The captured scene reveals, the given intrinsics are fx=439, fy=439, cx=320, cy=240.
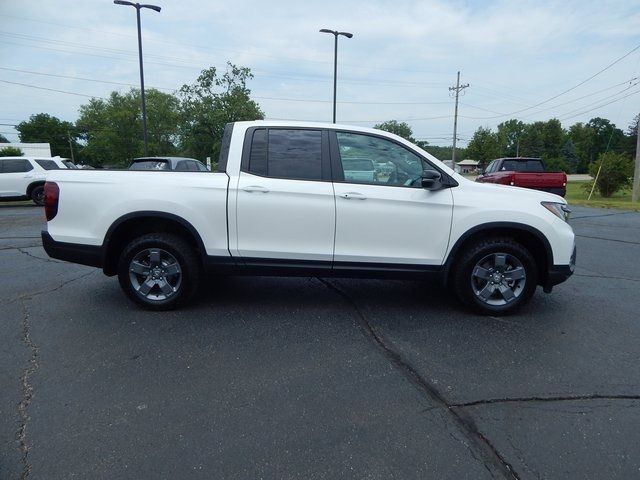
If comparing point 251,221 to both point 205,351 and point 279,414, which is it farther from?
point 279,414

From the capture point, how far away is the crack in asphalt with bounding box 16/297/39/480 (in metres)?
2.25

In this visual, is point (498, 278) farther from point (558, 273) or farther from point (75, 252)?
point (75, 252)

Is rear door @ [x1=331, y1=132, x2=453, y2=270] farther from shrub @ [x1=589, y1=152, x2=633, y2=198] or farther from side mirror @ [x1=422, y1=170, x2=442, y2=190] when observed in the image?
shrub @ [x1=589, y1=152, x2=633, y2=198]

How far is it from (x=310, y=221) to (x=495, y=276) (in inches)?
74.6

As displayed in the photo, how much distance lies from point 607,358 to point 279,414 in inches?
105

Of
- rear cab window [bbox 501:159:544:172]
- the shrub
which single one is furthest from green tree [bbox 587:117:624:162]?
rear cab window [bbox 501:159:544:172]

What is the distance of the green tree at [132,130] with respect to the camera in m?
72.7

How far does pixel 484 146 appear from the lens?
96.2 m

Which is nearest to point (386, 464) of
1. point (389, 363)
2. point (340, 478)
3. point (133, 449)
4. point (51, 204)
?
point (340, 478)

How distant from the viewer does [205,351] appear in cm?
355

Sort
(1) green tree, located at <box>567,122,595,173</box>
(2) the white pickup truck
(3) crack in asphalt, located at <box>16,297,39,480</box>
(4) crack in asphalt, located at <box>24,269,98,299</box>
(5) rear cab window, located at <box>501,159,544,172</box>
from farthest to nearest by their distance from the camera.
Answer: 1. (1) green tree, located at <box>567,122,595,173</box>
2. (5) rear cab window, located at <box>501,159,544,172</box>
3. (4) crack in asphalt, located at <box>24,269,98,299</box>
4. (2) the white pickup truck
5. (3) crack in asphalt, located at <box>16,297,39,480</box>

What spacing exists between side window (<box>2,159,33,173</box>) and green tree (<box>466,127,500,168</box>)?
91.2 metres

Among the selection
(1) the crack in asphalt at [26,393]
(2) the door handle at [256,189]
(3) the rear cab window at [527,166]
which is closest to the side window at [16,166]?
(1) the crack in asphalt at [26,393]

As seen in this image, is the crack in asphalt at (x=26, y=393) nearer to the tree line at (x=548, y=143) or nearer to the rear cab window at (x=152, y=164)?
the rear cab window at (x=152, y=164)
